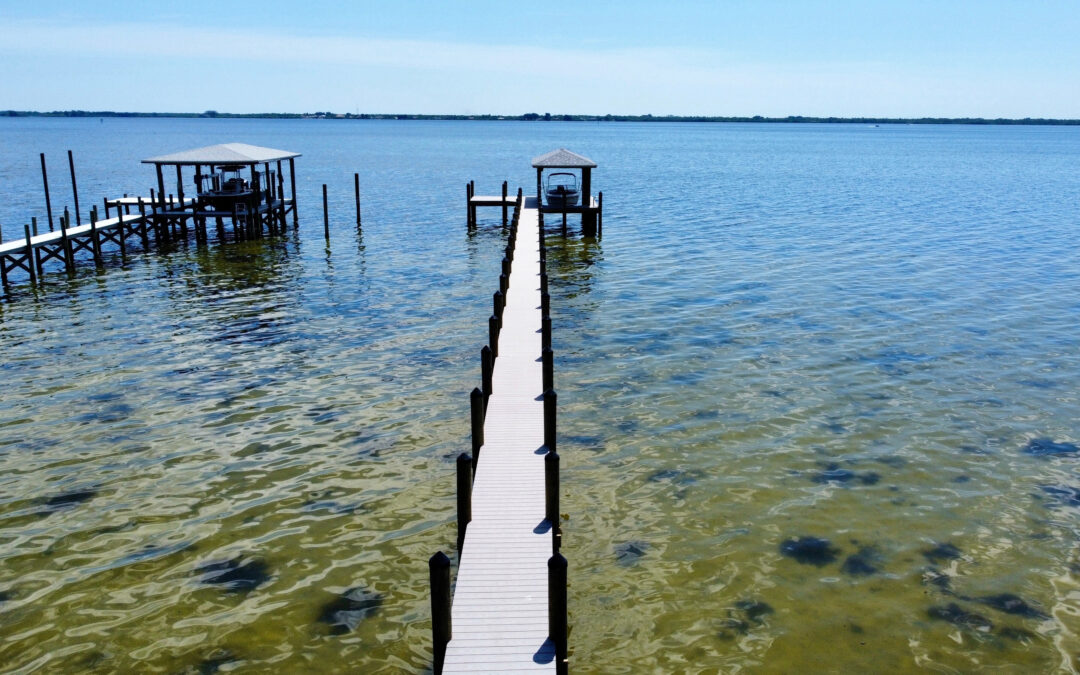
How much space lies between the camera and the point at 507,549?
9.38m

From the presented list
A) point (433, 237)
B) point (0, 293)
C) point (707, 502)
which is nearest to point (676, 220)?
point (433, 237)

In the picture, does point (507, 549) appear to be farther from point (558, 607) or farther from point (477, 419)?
point (477, 419)

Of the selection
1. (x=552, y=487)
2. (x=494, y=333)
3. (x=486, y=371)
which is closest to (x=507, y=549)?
(x=552, y=487)

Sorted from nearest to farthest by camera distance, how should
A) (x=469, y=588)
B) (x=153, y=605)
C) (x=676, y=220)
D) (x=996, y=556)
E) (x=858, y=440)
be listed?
1. (x=469, y=588)
2. (x=153, y=605)
3. (x=996, y=556)
4. (x=858, y=440)
5. (x=676, y=220)

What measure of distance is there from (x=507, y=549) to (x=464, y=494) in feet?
2.48

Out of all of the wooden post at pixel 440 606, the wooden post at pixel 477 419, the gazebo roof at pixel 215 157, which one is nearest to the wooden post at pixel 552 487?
the wooden post at pixel 477 419

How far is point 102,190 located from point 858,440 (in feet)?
188

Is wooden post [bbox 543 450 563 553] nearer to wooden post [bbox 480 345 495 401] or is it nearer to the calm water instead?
the calm water

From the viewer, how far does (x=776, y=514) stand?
11.8 metres

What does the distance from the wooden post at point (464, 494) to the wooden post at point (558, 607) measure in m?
1.90

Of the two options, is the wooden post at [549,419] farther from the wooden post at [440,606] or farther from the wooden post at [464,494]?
the wooden post at [440,606]

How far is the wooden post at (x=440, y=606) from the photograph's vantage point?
23.9 ft

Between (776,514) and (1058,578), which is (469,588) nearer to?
(776,514)

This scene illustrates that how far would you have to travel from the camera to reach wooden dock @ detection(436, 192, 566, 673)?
7762 millimetres
